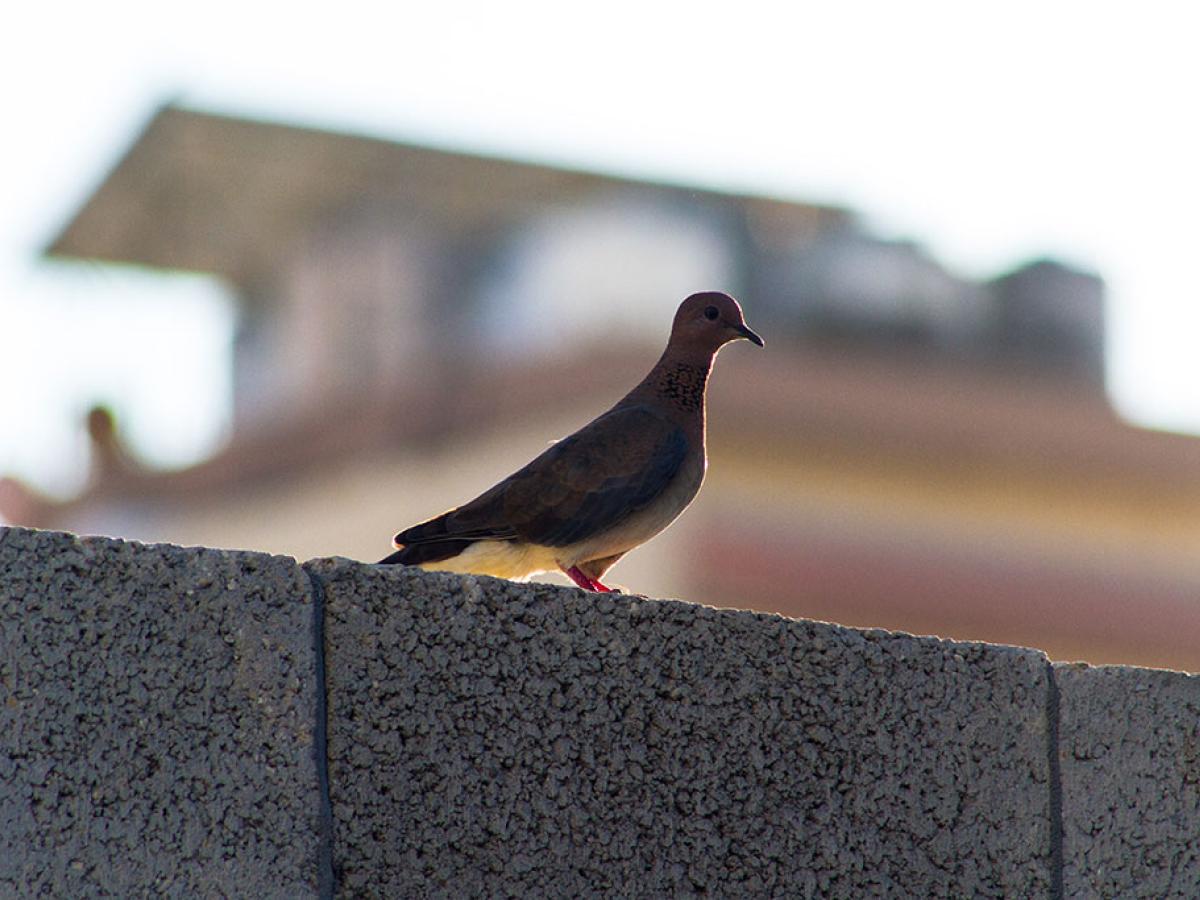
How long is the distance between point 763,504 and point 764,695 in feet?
68.5

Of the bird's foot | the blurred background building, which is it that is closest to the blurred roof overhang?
the blurred background building

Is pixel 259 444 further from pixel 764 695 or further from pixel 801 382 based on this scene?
pixel 764 695

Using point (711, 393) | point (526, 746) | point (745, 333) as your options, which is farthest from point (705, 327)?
point (711, 393)

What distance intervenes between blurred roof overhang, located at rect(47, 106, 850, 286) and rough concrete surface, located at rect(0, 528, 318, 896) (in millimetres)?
25603

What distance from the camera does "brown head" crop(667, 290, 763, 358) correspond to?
717 cm

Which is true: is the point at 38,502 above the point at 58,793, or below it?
above

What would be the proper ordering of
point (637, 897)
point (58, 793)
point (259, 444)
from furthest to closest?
point (259, 444)
point (637, 897)
point (58, 793)

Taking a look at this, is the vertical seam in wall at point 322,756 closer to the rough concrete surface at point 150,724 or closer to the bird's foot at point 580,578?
the rough concrete surface at point 150,724

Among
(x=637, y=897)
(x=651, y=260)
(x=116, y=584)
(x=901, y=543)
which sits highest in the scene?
(x=651, y=260)

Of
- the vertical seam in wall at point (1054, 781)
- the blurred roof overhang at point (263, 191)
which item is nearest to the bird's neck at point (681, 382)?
the vertical seam in wall at point (1054, 781)

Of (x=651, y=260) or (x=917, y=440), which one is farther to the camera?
(x=651, y=260)

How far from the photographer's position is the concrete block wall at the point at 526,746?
3781mm

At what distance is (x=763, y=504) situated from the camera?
2520cm

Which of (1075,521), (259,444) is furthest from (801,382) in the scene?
(259,444)
